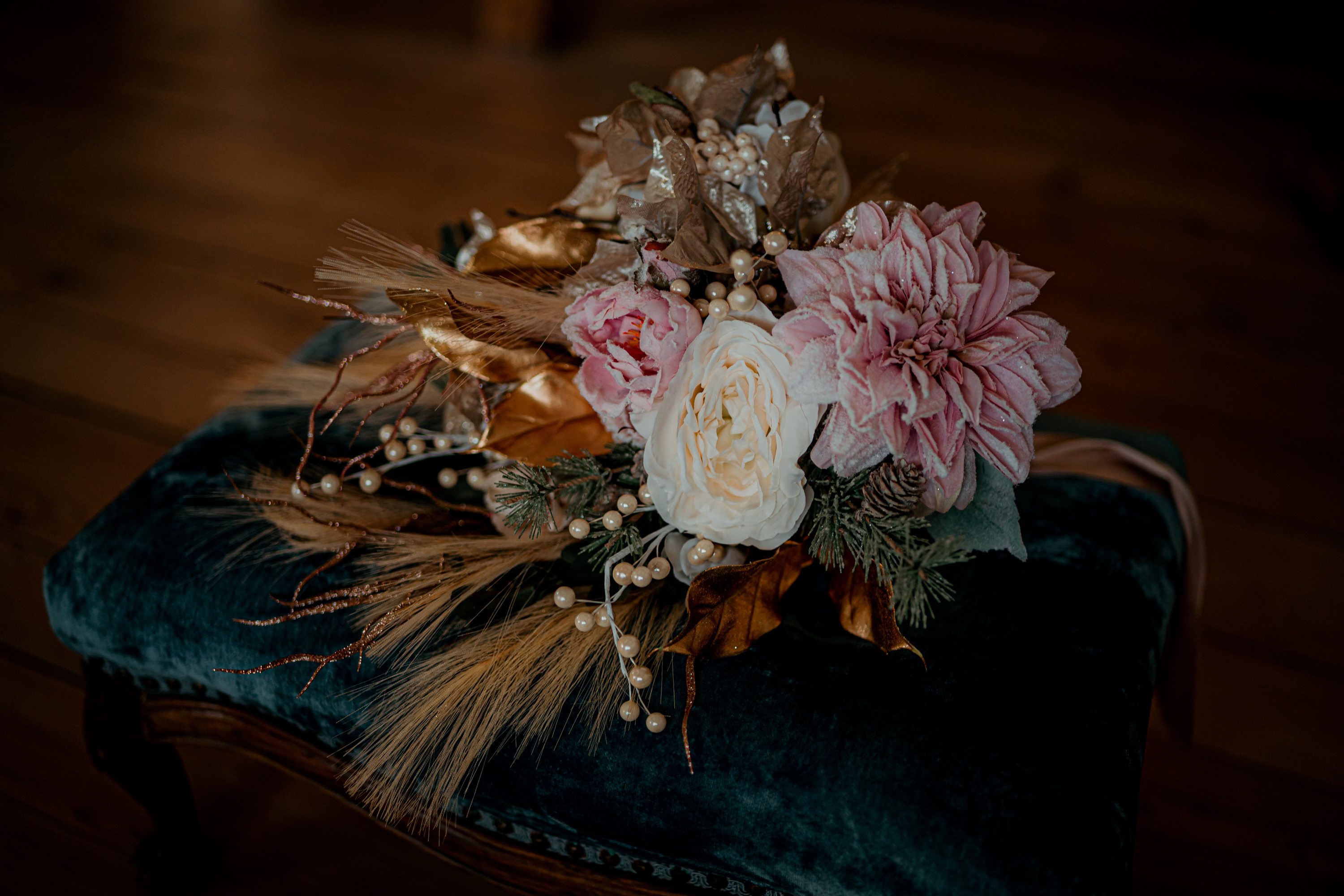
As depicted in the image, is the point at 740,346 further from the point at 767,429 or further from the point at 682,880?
the point at 682,880

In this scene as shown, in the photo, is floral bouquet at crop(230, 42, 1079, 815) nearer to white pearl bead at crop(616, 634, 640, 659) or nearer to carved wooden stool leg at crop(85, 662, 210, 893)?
white pearl bead at crop(616, 634, 640, 659)

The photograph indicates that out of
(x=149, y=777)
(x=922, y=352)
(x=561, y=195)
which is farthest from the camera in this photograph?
(x=561, y=195)

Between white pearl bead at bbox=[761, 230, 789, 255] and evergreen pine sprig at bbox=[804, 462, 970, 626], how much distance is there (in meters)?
0.14

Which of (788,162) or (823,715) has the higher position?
(788,162)

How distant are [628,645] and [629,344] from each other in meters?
0.20

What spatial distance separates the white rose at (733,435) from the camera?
1.79ft

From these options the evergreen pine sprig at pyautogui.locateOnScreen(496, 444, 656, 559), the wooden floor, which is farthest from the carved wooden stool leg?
the evergreen pine sprig at pyautogui.locateOnScreen(496, 444, 656, 559)

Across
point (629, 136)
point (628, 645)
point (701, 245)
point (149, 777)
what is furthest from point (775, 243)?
point (149, 777)

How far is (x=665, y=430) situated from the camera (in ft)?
1.80

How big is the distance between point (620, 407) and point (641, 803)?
27 centimetres

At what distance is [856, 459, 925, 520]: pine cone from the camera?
544 millimetres

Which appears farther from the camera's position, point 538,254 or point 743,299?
point 538,254

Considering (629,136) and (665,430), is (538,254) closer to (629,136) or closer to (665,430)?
(629,136)

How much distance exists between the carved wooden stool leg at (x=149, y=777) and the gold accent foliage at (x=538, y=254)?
480 millimetres
